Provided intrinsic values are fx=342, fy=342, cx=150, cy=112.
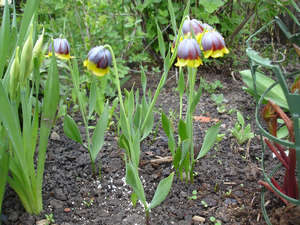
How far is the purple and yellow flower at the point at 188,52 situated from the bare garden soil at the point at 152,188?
57 centimetres

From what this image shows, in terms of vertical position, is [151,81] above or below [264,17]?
below

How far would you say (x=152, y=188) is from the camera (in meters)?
1.43

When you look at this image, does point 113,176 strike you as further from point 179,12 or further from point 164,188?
point 179,12

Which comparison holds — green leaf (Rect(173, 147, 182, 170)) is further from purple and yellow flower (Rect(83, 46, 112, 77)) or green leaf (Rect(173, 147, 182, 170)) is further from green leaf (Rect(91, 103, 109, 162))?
purple and yellow flower (Rect(83, 46, 112, 77))

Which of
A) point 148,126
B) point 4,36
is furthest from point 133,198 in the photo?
point 4,36

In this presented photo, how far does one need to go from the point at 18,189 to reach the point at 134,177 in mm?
418

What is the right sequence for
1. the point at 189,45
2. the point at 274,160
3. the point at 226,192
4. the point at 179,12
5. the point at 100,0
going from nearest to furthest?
the point at 189,45 → the point at 226,192 → the point at 274,160 → the point at 100,0 → the point at 179,12

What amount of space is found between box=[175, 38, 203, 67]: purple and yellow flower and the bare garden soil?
1.86ft

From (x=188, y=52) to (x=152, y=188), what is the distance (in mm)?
616

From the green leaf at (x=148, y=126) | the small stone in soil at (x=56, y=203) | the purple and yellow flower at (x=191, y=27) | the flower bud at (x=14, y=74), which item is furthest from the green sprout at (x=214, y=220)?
the flower bud at (x=14, y=74)

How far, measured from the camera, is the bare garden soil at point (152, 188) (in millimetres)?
1274

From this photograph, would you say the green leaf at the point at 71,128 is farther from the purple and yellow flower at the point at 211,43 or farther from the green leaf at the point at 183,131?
the purple and yellow flower at the point at 211,43

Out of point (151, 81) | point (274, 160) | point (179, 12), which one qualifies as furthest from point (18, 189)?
point (179, 12)

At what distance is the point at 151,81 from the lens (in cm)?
240
